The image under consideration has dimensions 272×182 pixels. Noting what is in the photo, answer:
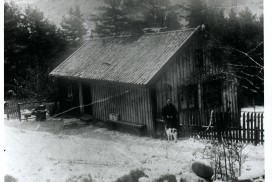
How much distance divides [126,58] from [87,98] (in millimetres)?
3975

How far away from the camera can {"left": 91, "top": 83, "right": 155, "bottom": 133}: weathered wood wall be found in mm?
15867

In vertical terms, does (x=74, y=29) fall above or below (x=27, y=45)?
above

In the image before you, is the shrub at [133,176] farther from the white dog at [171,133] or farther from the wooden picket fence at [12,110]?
the wooden picket fence at [12,110]

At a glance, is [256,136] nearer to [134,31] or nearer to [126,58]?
[126,58]

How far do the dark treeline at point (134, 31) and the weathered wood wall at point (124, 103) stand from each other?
13.7 ft

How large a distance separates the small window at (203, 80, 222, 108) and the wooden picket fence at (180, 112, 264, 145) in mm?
1843

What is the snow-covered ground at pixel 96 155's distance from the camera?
1103 centimetres

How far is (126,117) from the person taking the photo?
17094 millimetres

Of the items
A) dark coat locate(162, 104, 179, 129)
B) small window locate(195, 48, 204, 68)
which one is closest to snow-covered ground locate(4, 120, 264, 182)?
dark coat locate(162, 104, 179, 129)

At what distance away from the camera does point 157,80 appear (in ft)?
50.3

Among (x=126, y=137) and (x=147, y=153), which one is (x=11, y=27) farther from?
(x=147, y=153)

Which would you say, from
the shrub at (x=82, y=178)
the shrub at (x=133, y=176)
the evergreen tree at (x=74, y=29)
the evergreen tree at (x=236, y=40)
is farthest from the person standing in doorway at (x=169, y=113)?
the evergreen tree at (x=74, y=29)

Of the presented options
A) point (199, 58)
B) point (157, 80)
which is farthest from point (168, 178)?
Result: point (199, 58)

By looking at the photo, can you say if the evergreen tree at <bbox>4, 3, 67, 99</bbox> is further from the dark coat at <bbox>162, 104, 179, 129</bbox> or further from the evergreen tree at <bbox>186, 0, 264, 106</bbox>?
the dark coat at <bbox>162, 104, 179, 129</bbox>
